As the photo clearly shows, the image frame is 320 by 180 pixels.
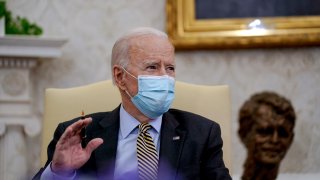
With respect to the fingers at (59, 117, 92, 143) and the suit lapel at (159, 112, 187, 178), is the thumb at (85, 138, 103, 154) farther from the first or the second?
the suit lapel at (159, 112, 187, 178)

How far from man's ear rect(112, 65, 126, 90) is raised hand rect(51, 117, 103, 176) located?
1.58 ft

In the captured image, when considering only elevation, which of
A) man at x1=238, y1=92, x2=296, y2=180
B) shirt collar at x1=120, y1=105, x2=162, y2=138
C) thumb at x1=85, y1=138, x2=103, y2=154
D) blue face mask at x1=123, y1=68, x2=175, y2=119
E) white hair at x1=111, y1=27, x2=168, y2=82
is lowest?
man at x1=238, y1=92, x2=296, y2=180

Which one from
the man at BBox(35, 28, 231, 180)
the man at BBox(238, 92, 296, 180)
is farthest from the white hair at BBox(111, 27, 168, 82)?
the man at BBox(238, 92, 296, 180)

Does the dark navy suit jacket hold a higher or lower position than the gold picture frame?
lower

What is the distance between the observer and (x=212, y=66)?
11.4 ft

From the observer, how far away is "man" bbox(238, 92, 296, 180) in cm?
298

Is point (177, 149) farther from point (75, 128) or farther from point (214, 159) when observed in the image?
point (75, 128)

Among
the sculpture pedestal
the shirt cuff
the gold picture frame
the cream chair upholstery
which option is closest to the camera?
the shirt cuff

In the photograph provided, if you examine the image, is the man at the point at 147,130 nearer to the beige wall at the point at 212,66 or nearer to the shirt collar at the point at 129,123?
the shirt collar at the point at 129,123

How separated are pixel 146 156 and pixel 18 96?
5.00 ft

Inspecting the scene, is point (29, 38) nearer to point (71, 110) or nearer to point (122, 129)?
point (71, 110)

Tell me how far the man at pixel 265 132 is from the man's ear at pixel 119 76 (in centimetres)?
103

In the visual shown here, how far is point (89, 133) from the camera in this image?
2.10 m

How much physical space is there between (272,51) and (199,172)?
66.1 inches
